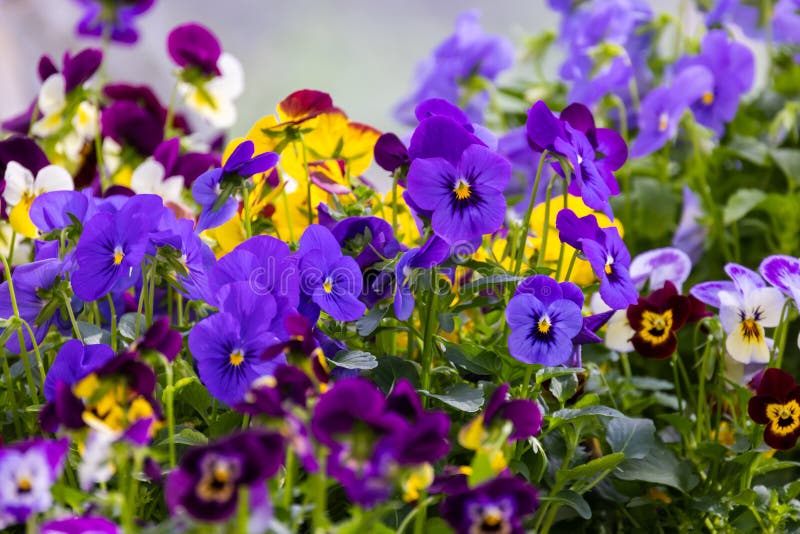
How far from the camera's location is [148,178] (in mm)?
857

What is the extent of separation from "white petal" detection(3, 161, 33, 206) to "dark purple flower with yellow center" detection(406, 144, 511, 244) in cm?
33

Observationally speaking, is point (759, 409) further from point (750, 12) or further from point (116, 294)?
point (750, 12)

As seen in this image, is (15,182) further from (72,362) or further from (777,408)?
(777,408)

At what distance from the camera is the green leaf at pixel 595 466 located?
2.04ft

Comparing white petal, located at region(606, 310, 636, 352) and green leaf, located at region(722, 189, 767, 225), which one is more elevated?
green leaf, located at region(722, 189, 767, 225)

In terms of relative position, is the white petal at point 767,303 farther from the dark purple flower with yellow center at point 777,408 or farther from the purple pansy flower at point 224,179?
the purple pansy flower at point 224,179

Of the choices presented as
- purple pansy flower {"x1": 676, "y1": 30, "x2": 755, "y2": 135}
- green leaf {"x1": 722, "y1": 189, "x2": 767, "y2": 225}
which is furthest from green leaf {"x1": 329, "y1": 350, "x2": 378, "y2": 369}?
purple pansy flower {"x1": 676, "y1": 30, "x2": 755, "y2": 135}

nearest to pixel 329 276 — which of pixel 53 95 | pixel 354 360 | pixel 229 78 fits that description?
pixel 354 360

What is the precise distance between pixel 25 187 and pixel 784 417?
0.57 metres

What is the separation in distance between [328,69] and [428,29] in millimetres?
475

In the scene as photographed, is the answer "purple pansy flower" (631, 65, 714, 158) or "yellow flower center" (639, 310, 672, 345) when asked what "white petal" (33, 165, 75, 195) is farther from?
"purple pansy flower" (631, 65, 714, 158)

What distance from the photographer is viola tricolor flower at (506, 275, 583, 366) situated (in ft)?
1.89

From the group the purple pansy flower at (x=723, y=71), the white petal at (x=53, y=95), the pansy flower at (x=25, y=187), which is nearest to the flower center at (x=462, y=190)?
the pansy flower at (x=25, y=187)

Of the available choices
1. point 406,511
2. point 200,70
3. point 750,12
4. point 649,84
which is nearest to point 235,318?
point 406,511
